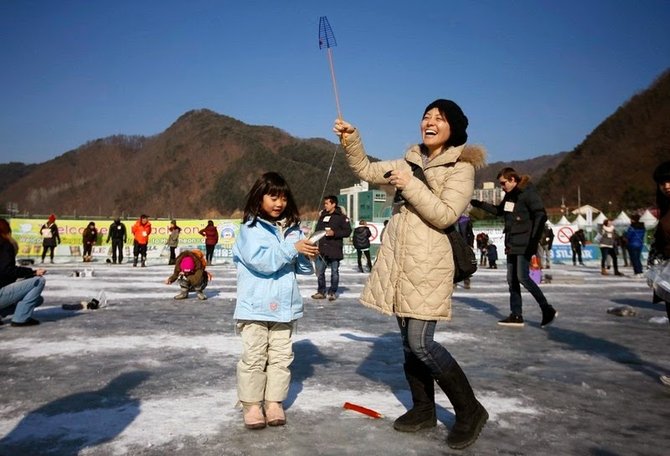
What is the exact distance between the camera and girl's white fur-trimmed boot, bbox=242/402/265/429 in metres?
3.03

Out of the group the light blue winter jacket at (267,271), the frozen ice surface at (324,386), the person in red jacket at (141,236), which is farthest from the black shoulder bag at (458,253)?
the person in red jacket at (141,236)

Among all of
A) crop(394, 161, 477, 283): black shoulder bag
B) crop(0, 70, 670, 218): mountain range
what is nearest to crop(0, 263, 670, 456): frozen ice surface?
crop(394, 161, 477, 283): black shoulder bag

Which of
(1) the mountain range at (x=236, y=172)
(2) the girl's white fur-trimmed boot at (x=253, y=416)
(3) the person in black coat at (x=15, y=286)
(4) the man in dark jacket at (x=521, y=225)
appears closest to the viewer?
(2) the girl's white fur-trimmed boot at (x=253, y=416)

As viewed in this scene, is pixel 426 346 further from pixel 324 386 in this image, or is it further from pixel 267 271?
pixel 324 386

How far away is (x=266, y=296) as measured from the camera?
10.4 feet

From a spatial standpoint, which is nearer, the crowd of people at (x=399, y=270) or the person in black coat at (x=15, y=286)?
the crowd of people at (x=399, y=270)

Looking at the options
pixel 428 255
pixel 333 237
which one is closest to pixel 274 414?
pixel 428 255

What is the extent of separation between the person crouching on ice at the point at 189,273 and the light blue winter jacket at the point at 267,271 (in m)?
6.44

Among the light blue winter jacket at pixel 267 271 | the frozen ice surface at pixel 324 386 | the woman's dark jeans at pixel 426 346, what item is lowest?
the frozen ice surface at pixel 324 386

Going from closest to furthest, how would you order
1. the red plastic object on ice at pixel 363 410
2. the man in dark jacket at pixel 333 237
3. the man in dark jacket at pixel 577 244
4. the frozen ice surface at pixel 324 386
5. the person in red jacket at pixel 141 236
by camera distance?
the frozen ice surface at pixel 324 386 → the red plastic object on ice at pixel 363 410 → the man in dark jacket at pixel 333 237 → the person in red jacket at pixel 141 236 → the man in dark jacket at pixel 577 244

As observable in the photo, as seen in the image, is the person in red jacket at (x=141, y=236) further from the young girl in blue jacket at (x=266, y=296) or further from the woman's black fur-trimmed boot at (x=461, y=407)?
the woman's black fur-trimmed boot at (x=461, y=407)

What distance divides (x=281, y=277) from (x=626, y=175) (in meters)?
117

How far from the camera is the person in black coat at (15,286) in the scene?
246 inches

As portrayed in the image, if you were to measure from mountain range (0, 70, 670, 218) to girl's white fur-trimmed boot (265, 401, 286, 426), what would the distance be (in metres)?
89.4
